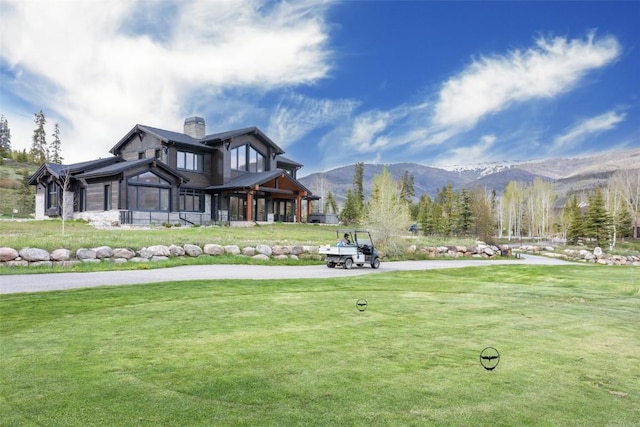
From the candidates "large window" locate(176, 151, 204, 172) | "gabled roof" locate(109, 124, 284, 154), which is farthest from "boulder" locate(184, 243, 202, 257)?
"large window" locate(176, 151, 204, 172)

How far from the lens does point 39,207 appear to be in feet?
121

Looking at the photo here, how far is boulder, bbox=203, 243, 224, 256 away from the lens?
18.1m

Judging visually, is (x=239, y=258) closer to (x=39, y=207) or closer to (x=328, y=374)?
(x=328, y=374)

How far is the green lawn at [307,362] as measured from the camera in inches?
140

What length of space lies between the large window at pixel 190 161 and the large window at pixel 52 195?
9.25m

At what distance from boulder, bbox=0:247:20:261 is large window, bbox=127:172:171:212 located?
56.2 ft

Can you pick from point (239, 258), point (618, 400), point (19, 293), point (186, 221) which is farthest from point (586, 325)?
point (186, 221)

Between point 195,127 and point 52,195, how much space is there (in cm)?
1304

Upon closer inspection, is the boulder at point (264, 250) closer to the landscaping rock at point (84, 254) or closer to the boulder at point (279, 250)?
the boulder at point (279, 250)

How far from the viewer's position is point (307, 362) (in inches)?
189

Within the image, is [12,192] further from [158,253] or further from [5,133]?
[5,133]

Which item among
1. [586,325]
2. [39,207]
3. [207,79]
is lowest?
[586,325]

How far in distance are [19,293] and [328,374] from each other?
7.87 m

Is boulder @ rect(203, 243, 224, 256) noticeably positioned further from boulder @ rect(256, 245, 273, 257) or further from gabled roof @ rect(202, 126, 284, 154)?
gabled roof @ rect(202, 126, 284, 154)
